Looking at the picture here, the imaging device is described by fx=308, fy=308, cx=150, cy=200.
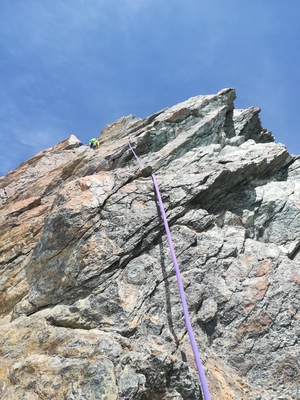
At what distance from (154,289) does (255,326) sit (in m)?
2.67

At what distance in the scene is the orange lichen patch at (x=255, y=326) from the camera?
25.0 ft

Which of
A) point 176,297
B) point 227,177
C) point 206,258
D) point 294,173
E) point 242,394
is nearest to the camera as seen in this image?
point 242,394

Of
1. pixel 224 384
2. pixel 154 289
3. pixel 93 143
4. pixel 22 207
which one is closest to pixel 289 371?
pixel 224 384

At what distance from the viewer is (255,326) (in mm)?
7680

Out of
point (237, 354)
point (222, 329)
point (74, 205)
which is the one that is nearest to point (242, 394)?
point (237, 354)

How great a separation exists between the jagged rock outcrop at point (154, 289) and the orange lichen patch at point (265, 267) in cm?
4

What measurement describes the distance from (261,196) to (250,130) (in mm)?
8548

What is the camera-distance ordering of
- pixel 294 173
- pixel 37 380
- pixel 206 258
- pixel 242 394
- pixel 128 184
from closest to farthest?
pixel 37 380, pixel 242 394, pixel 206 258, pixel 128 184, pixel 294 173

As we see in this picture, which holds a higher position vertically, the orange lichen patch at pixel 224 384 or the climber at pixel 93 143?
the climber at pixel 93 143

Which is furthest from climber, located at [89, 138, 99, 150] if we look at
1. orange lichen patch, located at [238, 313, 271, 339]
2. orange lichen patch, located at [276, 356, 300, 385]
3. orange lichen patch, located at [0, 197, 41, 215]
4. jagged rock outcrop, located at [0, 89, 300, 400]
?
orange lichen patch, located at [276, 356, 300, 385]

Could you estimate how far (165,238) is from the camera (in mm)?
9133

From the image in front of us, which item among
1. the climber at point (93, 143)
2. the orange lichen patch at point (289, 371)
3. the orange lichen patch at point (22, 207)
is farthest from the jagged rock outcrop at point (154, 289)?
the climber at point (93, 143)

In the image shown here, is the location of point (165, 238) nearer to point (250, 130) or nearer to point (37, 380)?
point (37, 380)

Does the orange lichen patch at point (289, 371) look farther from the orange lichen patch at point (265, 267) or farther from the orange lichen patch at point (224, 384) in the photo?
the orange lichen patch at point (265, 267)
